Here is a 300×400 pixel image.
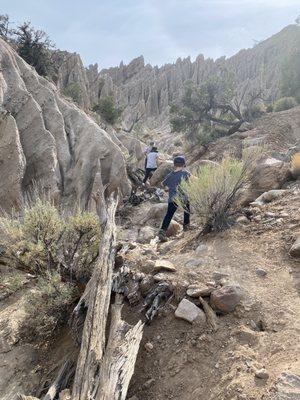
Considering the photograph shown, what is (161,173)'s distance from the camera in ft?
48.9

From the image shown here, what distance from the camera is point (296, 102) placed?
75.4 feet

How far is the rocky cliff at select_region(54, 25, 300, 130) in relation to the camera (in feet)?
195

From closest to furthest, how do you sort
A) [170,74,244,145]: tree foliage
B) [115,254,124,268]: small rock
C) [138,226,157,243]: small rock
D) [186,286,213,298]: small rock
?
[186,286,213,298]: small rock < [115,254,124,268]: small rock < [138,226,157,243]: small rock < [170,74,244,145]: tree foliage

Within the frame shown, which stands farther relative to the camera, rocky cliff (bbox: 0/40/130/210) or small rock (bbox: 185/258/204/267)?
rocky cliff (bbox: 0/40/130/210)

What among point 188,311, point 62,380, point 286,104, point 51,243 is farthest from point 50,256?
point 286,104

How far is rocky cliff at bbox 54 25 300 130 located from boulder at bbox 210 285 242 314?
166ft

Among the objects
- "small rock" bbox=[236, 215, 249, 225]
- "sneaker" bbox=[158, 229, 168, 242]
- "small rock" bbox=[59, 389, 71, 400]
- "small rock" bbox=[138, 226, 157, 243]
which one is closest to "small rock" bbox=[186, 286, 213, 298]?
"small rock" bbox=[59, 389, 71, 400]

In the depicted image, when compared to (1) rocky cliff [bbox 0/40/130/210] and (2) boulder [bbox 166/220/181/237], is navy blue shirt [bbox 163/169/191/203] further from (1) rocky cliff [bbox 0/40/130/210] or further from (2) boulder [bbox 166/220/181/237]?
(1) rocky cliff [bbox 0/40/130/210]

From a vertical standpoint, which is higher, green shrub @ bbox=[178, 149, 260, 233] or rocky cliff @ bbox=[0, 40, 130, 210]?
rocky cliff @ bbox=[0, 40, 130, 210]

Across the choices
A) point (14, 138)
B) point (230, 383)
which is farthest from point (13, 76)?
point (230, 383)

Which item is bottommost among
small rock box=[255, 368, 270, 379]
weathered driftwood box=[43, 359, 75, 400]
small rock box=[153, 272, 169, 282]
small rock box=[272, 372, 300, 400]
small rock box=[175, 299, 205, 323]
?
weathered driftwood box=[43, 359, 75, 400]

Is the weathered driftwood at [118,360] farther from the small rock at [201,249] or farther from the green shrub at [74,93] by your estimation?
the green shrub at [74,93]

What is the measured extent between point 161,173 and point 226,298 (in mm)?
10578

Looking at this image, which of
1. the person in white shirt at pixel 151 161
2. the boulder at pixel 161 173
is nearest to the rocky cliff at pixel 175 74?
the boulder at pixel 161 173
